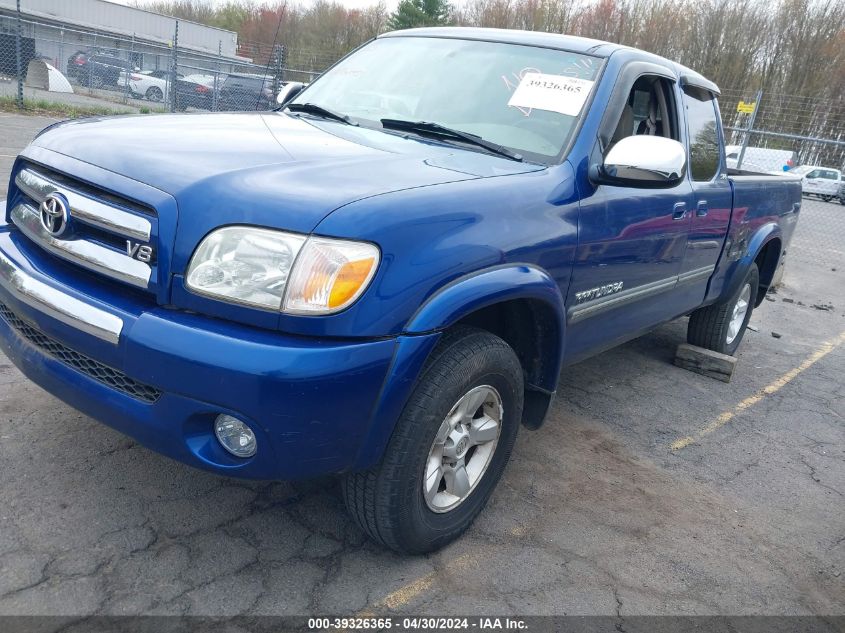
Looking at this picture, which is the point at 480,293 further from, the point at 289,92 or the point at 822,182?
the point at 822,182

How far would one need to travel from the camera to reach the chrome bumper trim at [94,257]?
6.80 ft

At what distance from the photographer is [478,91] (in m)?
3.17

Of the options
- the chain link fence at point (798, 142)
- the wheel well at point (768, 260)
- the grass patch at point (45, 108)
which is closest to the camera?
the wheel well at point (768, 260)

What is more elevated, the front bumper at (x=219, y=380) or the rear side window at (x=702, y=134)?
the rear side window at (x=702, y=134)

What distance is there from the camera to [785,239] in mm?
5535

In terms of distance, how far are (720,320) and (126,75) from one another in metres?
22.0

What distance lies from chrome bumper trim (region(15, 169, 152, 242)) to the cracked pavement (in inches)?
41.3

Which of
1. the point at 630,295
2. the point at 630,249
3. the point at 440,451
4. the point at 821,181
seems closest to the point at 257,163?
the point at 440,451

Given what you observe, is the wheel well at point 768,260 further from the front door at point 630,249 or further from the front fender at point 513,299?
the front fender at point 513,299

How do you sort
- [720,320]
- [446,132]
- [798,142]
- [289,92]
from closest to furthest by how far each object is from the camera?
[446,132], [289,92], [720,320], [798,142]

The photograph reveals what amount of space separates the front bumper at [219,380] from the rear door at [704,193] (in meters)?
2.32

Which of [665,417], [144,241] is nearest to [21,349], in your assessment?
[144,241]

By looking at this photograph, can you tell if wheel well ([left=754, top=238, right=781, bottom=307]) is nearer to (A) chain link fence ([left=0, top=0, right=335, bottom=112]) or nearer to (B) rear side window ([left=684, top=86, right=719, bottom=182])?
(B) rear side window ([left=684, top=86, right=719, bottom=182])

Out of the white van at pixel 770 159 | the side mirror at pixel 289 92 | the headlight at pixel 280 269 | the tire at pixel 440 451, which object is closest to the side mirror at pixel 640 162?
the tire at pixel 440 451
